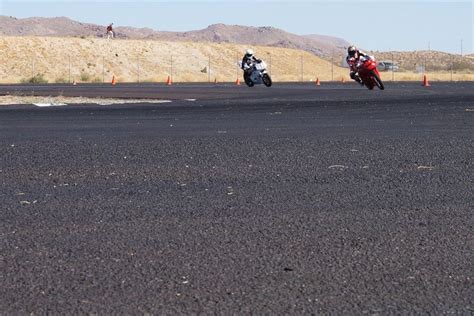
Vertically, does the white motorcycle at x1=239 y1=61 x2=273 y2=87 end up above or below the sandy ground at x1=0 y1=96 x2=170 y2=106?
above

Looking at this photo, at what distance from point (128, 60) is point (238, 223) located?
343 feet

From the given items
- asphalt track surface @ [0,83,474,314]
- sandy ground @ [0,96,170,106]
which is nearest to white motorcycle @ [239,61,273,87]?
sandy ground @ [0,96,170,106]

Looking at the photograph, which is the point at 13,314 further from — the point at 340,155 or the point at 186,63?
the point at 186,63

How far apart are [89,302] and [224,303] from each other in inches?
31.1

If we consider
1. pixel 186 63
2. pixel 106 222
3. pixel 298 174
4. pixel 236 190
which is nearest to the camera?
pixel 106 222

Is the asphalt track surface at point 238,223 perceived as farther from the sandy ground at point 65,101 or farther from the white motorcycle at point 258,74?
the white motorcycle at point 258,74

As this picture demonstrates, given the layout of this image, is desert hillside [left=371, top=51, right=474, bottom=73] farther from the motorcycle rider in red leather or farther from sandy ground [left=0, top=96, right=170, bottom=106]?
sandy ground [left=0, top=96, right=170, bottom=106]

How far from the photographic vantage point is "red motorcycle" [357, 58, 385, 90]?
110ft

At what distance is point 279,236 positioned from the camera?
8.19 metres

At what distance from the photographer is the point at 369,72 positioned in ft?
114

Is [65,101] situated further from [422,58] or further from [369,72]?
[422,58]

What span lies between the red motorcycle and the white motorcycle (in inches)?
259

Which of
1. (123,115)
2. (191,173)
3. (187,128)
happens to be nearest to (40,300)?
(191,173)

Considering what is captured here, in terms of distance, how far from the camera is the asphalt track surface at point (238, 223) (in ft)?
20.7
